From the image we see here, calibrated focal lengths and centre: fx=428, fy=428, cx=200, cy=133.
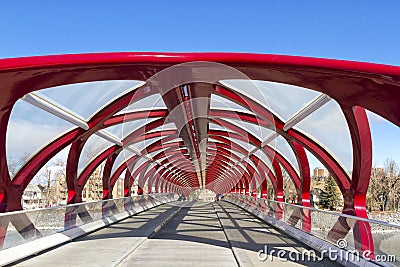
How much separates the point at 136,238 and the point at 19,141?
5.66 m

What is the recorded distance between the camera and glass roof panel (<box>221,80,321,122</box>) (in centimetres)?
1105

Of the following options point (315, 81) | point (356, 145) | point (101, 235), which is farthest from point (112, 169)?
point (315, 81)

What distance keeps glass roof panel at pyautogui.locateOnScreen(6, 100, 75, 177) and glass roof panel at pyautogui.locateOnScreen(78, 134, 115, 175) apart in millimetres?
4000

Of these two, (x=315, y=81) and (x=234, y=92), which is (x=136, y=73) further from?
(x=234, y=92)

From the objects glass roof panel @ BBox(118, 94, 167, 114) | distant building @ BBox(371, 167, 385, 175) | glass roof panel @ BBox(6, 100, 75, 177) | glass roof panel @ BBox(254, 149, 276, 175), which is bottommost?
glass roof panel @ BBox(6, 100, 75, 177)

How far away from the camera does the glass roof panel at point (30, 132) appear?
12.8 meters

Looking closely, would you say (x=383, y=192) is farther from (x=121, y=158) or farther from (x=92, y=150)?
(x=92, y=150)

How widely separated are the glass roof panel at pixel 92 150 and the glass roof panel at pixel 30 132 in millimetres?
4000

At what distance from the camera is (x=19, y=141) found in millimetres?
14312

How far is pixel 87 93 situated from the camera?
39.3 feet

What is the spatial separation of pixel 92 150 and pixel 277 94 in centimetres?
1099

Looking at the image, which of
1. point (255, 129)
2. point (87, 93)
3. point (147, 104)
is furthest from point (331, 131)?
point (87, 93)
